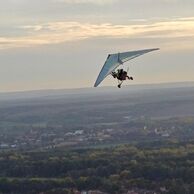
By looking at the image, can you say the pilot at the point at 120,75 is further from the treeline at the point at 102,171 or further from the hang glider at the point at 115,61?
the treeline at the point at 102,171

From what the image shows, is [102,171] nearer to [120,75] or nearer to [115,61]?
[120,75]

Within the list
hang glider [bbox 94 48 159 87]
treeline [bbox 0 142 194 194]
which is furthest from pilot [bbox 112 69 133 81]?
treeline [bbox 0 142 194 194]

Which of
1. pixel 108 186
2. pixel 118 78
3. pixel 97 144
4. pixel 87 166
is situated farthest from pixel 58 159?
pixel 118 78

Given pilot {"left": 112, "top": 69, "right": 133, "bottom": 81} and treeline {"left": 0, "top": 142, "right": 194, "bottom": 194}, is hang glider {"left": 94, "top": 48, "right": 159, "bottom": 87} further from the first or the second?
treeline {"left": 0, "top": 142, "right": 194, "bottom": 194}

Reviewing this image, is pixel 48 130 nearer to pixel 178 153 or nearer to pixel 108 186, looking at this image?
pixel 178 153

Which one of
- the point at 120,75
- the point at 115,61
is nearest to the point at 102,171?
the point at 120,75

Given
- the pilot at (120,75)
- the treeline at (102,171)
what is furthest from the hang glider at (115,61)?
the treeline at (102,171)
